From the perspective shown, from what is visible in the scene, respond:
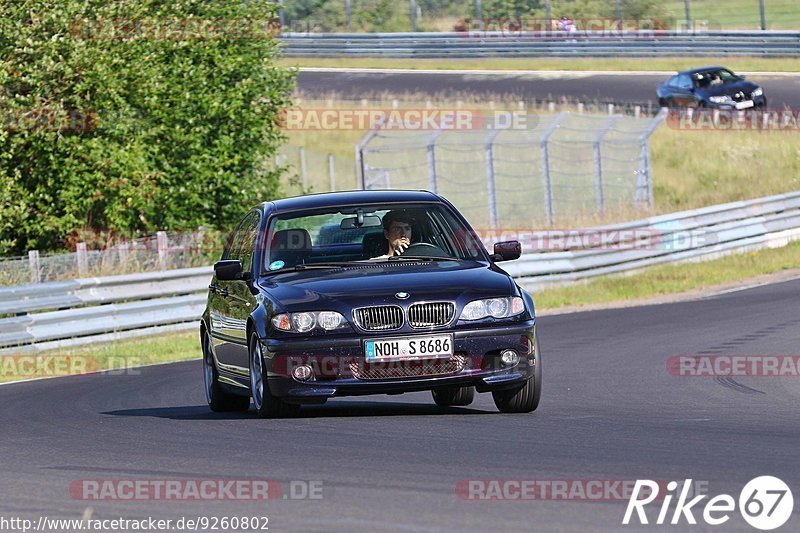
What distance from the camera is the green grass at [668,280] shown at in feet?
79.3

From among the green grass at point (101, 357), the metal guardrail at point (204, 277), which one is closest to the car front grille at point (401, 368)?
the green grass at point (101, 357)

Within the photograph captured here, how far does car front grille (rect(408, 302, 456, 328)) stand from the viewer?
9625 mm

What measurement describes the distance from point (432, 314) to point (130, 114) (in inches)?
684

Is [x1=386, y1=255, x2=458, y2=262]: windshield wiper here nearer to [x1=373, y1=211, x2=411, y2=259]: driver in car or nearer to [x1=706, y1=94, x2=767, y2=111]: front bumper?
[x1=373, y1=211, x2=411, y2=259]: driver in car

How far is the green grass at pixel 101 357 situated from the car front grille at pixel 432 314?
329 inches

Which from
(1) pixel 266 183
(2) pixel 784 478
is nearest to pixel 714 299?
(1) pixel 266 183

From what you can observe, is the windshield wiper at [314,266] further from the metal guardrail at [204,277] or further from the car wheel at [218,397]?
the metal guardrail at [204,277]

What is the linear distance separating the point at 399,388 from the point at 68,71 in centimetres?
1645

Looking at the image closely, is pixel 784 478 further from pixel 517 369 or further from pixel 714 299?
pixel 714 299

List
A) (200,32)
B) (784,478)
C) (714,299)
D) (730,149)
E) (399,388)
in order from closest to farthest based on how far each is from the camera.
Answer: (784,478) → (399,388) → (714,299) → (200,32) → (730,149)

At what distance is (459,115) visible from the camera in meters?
42.9

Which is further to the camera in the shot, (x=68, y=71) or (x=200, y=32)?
(x=200, y=32)

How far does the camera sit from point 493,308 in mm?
9781

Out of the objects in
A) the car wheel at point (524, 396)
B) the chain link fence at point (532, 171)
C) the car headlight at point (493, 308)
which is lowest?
Result: the chain link fence at point (532, 171)
